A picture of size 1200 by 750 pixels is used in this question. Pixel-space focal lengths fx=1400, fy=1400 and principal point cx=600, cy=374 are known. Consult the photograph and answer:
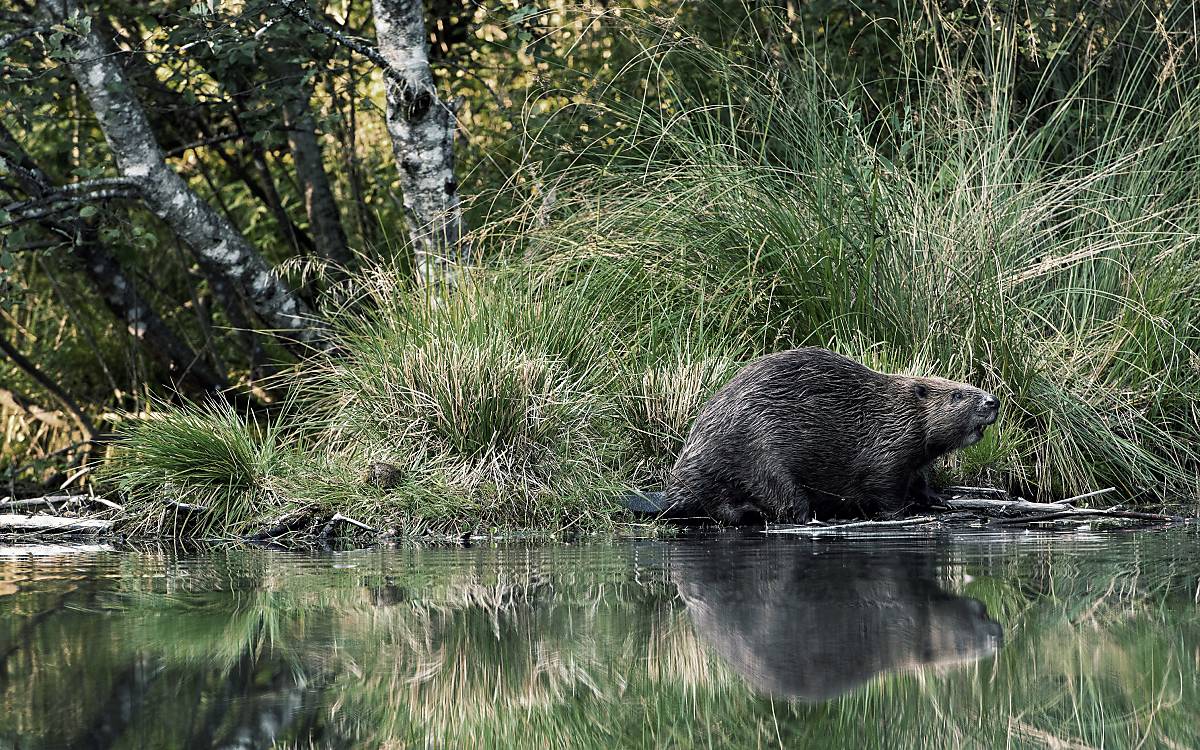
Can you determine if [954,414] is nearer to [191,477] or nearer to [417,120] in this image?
[191,477]

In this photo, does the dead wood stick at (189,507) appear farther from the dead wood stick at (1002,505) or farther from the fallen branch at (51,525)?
the dead wood stick at (1002,505)

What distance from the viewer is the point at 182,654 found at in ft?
10.2

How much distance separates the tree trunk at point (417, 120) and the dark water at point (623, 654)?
13.1 ft

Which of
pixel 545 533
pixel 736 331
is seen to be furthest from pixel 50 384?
pixel 545 533

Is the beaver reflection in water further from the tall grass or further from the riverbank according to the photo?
the tall grass

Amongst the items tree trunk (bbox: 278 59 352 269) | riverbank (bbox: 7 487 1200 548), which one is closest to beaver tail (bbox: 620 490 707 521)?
riverbank (bbox: 7 487 1200 548)

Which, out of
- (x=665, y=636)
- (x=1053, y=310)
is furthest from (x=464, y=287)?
(x=665, y=636)

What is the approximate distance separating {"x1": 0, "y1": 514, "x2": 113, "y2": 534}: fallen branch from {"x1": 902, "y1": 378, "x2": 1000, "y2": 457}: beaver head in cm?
370

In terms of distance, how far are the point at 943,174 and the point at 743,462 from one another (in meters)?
2.76

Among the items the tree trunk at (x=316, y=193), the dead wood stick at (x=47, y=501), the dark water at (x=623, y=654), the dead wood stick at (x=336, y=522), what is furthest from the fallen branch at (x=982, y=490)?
the tree trunk at (x=316, y=193)

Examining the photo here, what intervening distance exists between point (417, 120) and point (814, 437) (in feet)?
11.5

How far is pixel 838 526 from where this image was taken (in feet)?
19.0

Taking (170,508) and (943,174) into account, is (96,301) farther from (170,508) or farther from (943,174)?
(943,174)

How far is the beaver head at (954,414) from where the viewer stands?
20.0ft
